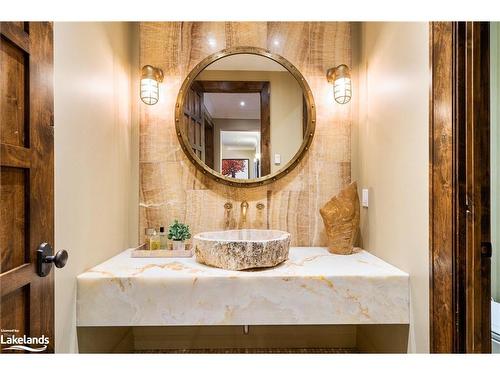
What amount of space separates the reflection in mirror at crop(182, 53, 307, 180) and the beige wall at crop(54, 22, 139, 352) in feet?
1.29

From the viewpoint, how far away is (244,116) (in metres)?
1.78

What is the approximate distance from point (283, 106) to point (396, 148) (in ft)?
2.35

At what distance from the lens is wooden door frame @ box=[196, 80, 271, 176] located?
5.82 feet

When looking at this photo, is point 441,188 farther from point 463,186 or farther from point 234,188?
point 234,188

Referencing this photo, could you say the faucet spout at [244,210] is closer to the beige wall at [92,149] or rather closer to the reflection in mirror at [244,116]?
the reflection in mirror at [244,116]

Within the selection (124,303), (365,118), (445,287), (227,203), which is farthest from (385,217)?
(124,303)

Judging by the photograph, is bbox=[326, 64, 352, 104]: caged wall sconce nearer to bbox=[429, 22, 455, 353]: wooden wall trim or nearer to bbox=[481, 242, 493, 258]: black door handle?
bbox=[429, 22, 455, 353]: wooden wall trim

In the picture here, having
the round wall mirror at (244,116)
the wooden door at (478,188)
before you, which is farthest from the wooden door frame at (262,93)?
the wooden door at (478,188)

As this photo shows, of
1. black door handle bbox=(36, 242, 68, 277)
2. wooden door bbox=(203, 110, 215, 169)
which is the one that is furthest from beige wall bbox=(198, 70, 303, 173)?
black door handle bbox=(36, 242, 68, 277)

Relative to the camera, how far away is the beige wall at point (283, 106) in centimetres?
178

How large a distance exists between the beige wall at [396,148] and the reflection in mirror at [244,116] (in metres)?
0.40

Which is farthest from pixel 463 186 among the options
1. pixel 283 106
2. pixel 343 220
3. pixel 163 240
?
pixel 163 240

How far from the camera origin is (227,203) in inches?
70.9
